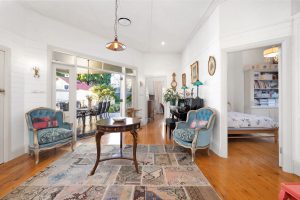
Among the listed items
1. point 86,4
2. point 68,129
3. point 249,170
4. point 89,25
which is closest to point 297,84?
point 249,170

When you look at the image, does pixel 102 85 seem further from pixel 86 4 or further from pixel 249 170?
pixel 249 170

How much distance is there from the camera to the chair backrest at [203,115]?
10.5 feet

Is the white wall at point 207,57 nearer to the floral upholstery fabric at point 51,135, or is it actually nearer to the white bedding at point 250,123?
the white bedding at point 250,123

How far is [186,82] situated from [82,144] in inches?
176

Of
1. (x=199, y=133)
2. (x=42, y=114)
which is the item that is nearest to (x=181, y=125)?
(x=199, y=133)

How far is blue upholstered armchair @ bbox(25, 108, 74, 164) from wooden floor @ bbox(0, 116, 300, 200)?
31 centimetres

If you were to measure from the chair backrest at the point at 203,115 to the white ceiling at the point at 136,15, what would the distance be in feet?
7.90

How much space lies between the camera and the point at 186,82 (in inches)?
241

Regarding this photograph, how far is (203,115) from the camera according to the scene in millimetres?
3516

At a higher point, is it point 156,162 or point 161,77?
point 161,77

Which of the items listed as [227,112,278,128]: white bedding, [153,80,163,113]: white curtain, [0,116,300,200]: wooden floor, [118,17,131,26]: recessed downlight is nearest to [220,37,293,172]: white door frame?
[0,116,300,200]: wooden floor

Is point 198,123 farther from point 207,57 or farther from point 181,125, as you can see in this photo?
point 207,57

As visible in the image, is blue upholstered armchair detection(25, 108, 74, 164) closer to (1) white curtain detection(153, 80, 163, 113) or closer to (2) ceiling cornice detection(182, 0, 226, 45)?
(2) ceiling cornice detection(182, 0, 226, 45)

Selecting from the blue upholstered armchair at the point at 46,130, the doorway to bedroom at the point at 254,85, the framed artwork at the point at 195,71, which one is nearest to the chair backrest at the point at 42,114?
the blue upholstered armchair at the point at 46,130
